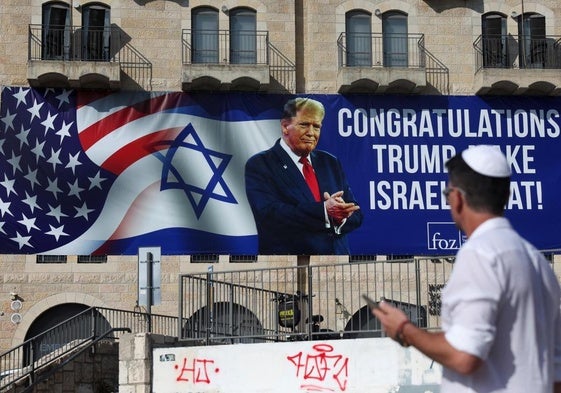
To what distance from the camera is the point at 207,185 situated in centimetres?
2934

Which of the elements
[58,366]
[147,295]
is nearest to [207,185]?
[58,366]

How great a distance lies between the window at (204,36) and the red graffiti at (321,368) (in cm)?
1811

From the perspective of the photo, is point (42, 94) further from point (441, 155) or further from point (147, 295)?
point (147, 295)

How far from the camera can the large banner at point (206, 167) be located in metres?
28.9

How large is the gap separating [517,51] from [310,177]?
25.3 feet

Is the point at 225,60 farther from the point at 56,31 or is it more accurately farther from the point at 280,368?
the point at 280,368

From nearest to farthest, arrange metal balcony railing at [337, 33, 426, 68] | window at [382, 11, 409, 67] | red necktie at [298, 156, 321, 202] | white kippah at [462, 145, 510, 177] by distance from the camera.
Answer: white kippah at [462, 145, 510, 177], red necktie at [298, 156, 321, 202], metal balcony railing at [337, 33, 426, 68], window at [382, 11, 409, 67]

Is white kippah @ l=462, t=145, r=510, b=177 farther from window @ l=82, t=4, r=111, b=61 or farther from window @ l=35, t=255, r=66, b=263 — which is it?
window @ l=82, t=4, r=111, b=61

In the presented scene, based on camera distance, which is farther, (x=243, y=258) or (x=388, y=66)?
(x=388, y=66)

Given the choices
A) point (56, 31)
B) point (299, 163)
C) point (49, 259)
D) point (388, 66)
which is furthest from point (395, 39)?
point (49, 259)

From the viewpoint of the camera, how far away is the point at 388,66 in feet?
105

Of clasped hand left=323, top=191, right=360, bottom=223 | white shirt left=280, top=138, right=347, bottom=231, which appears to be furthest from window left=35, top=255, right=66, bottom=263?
clasped hand left=323, top=191, right=360, bottom=223

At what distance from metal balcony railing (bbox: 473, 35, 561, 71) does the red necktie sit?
20.9 feet

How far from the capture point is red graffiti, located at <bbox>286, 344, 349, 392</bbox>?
565 inches
